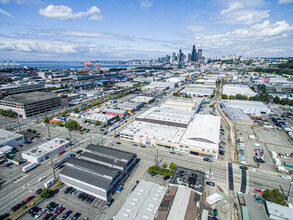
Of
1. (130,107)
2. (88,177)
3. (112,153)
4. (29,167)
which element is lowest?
(29,167)

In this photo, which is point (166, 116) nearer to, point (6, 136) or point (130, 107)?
point (130, 107)

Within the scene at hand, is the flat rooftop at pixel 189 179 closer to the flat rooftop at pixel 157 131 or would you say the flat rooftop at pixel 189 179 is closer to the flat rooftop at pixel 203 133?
the flat rooftop at pixel 203 133

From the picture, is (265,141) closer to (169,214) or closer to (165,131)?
(165,131)

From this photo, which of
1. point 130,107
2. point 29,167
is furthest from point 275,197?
point 130,107

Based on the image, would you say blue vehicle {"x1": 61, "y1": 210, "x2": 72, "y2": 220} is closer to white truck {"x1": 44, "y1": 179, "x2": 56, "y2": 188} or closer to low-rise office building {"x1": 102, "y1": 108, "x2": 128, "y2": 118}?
white truck {"x1": 44, "y1": 179, "x2": 56, "y2": 188}

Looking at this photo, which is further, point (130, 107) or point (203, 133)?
point (130, 107)

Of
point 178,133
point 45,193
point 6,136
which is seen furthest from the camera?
point 178,133

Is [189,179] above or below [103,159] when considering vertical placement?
below
